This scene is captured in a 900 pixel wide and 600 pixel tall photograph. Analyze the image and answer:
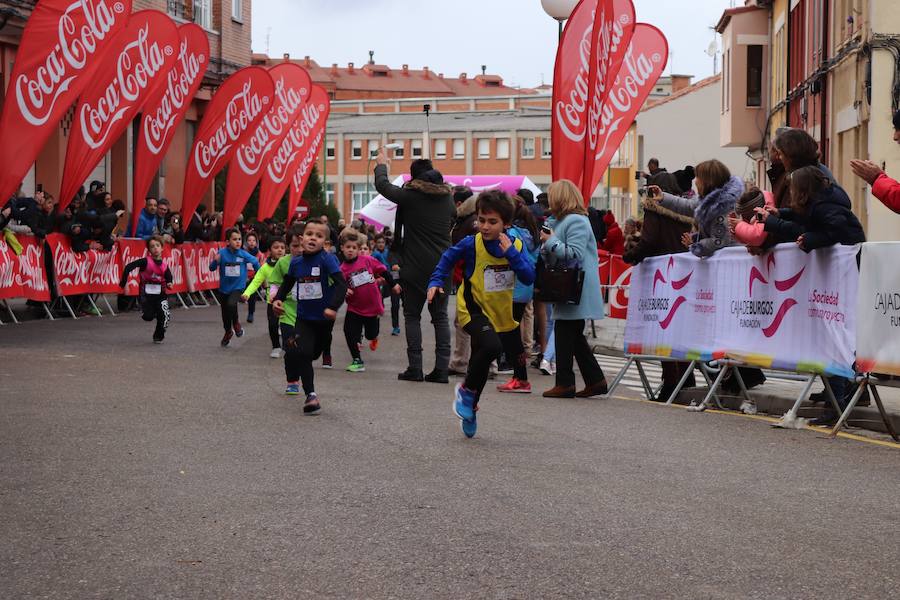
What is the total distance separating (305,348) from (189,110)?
32.9 meters

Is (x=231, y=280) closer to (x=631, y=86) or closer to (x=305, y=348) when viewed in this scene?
(x=631, y=86)

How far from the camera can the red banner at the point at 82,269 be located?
74.7ft

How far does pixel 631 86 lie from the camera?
20984 millimetres

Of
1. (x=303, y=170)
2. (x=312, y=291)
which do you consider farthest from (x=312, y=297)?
(x=303, y=170)

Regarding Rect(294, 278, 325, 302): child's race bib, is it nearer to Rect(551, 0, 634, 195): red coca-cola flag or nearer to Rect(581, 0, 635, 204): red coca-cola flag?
Rect(551, 0, 634, 195): red coca-cola flag

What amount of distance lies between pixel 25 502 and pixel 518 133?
119 metres

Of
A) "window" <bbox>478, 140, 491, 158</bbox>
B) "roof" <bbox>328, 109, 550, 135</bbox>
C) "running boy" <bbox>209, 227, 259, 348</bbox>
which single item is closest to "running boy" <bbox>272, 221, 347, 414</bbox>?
"running boy" <bbox>209, 227, 259, 348</bbox>

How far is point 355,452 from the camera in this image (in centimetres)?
891

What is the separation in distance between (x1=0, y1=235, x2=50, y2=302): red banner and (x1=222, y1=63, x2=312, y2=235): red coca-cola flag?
26.0ft

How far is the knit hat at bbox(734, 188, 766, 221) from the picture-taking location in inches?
461

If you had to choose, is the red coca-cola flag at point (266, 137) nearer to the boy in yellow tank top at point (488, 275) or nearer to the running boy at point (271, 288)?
the running boy at point (271, 288)

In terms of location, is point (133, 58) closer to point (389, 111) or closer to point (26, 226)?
point (26, 226)

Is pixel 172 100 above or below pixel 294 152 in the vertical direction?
above

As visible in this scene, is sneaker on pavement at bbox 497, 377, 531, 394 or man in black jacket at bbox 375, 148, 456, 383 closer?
sneaker on pavement at bbox 497, 377, 531, 394
